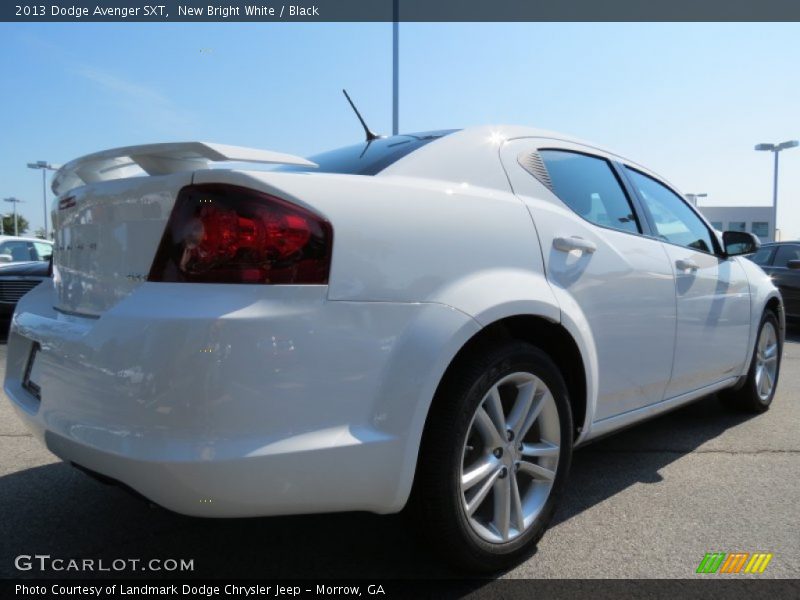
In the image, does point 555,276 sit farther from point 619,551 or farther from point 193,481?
point 193,481

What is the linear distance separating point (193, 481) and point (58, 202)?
1318 millimetres

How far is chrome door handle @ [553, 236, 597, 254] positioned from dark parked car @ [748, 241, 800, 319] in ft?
26.4

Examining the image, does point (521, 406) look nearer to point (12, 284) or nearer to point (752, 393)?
point (752, 393)

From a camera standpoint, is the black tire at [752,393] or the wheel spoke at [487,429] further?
the black tire at [752,393]

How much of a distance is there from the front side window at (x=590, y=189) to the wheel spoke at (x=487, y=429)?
103cm

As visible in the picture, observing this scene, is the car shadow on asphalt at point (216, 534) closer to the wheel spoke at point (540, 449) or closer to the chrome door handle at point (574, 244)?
the wheel spoke at point (540, 449)

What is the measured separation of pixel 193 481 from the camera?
1.56 m

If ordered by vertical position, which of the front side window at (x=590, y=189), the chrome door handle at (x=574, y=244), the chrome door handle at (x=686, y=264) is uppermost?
the front side window at (x=590, y=189)

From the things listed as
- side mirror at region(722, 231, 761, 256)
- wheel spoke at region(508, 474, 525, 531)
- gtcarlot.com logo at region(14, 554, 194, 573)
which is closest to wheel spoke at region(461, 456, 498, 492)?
wheel spoke at region(508, 474, 525, 531)

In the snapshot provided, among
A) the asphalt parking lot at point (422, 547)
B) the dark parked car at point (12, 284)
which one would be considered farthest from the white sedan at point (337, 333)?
the dark parked car at point (12, 284)

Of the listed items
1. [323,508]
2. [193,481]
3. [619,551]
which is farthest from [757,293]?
[193,481]

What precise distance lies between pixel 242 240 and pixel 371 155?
95 centimetres

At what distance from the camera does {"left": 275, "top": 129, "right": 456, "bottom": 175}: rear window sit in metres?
2.22

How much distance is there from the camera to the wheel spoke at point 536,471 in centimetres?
223
